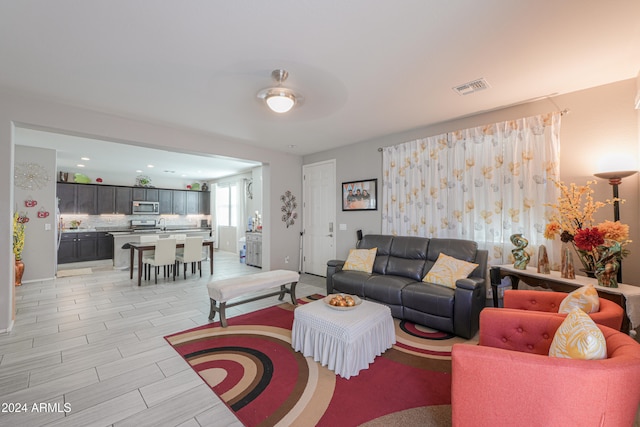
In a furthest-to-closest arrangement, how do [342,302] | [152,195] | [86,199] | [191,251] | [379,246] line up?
[152,195] → [86,199] → [191,251] → [379,246] → [342,302]

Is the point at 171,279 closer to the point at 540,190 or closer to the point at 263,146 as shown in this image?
the point at 263,146

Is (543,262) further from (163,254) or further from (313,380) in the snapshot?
(163,254)

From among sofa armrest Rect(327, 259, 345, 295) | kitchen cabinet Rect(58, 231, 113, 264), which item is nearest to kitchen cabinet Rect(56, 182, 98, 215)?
kitchen cabinet Rect(58, 231, 113, 264)

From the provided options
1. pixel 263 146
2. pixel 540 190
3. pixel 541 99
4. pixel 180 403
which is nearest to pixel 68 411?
pixel 180 403

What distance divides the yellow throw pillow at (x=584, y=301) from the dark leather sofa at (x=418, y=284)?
36.6 inches

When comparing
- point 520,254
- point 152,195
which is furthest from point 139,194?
point 520,254

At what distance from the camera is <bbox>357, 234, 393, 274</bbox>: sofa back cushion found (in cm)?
404

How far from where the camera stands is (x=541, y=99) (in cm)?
319

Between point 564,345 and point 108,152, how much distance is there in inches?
300

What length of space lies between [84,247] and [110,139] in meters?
5.47

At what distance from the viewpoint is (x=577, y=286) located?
2.44 metres

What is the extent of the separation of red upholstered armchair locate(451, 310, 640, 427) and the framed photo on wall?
11.7 ft

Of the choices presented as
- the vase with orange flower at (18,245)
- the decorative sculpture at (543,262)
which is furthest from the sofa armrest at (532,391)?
the vase with orange flower at (18,245)

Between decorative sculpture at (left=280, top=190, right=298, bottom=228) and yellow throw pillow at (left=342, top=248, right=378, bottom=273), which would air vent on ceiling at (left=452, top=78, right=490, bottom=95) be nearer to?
yellow throw pillow at (left=342, top=248, right=378, bottom=273)
